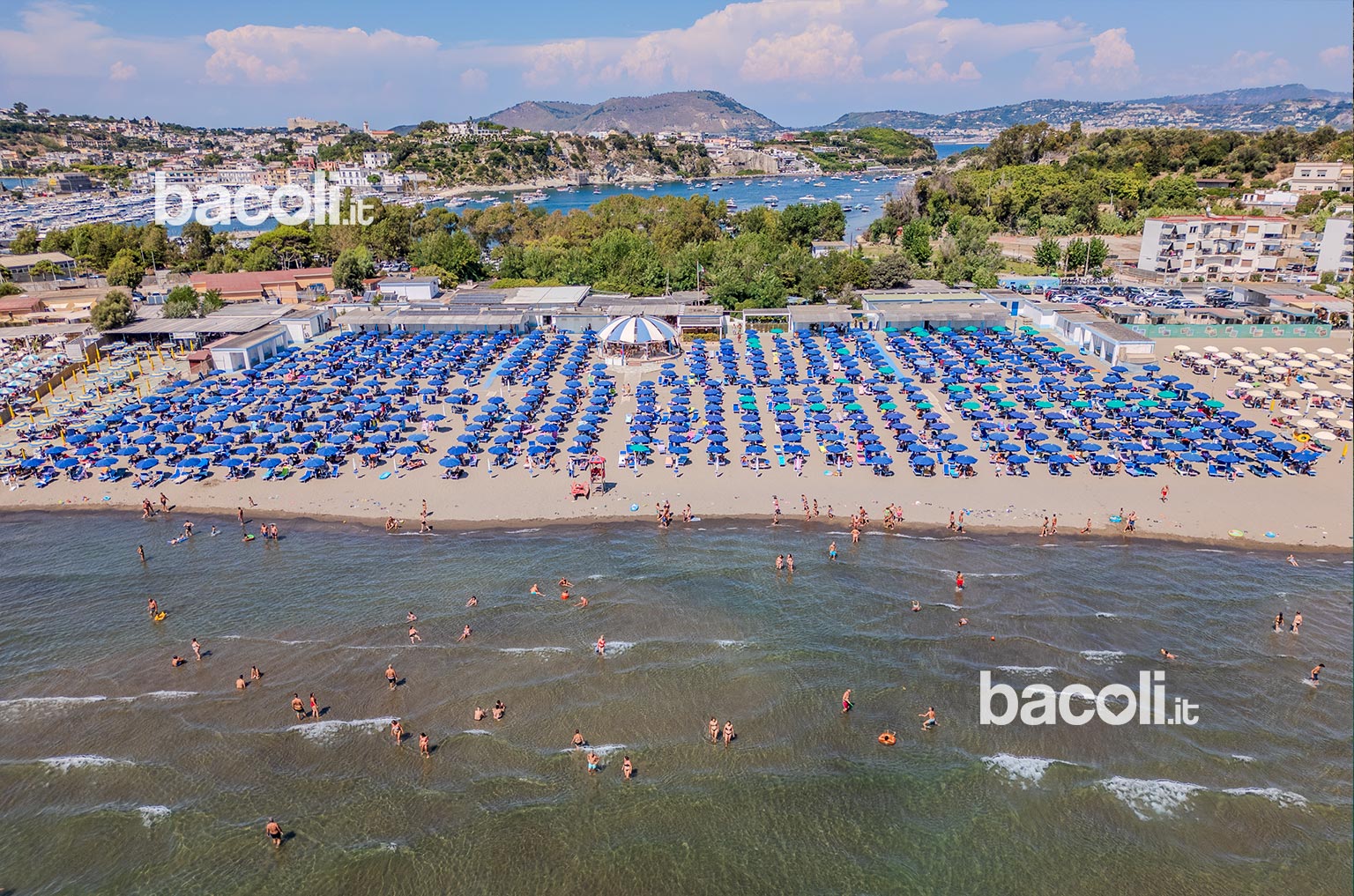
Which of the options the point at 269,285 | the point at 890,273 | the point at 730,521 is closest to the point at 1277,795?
the point at 730,521

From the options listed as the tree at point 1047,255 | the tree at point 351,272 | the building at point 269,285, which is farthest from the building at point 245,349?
the tree at point 1047,255

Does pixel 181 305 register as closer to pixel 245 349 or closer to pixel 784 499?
pixel 245 349

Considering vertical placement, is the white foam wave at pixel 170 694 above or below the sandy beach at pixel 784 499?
below

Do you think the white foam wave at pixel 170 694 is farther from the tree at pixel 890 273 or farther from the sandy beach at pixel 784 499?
the tree at pixel 890 273

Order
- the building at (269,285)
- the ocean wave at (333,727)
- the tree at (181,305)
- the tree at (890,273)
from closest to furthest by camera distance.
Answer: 1. the ocean wave at (333,727)
2. the tree at (181,305)
3. the tree at (890,273)
4. the building at (269,285)

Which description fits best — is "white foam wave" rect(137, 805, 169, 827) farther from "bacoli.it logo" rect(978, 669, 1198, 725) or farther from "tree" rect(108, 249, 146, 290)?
"tree" rect(108, 249, 146, 290)

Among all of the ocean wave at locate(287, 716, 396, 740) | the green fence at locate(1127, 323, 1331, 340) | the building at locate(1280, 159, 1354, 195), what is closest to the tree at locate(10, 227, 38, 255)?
the ocean wave at locate(287, 716, 396, 740)
